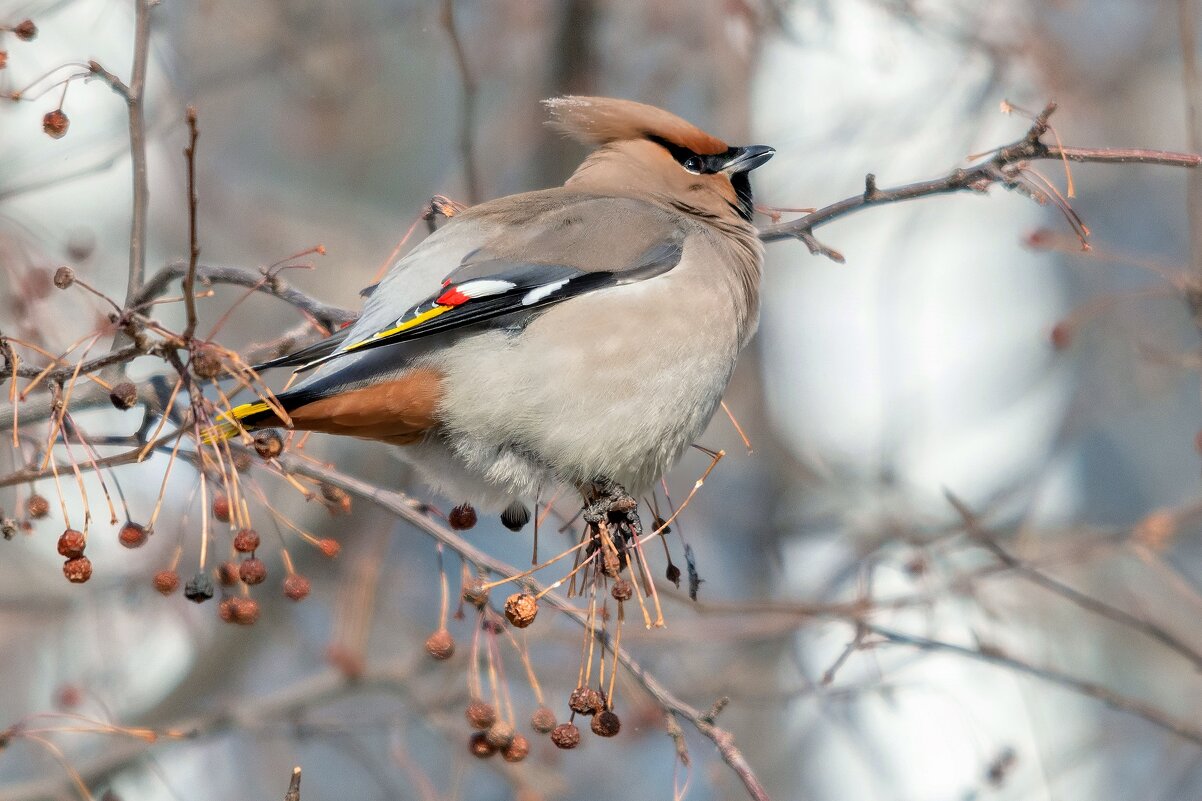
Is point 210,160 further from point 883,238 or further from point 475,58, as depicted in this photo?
point 883,238

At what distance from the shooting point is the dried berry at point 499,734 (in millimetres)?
2803

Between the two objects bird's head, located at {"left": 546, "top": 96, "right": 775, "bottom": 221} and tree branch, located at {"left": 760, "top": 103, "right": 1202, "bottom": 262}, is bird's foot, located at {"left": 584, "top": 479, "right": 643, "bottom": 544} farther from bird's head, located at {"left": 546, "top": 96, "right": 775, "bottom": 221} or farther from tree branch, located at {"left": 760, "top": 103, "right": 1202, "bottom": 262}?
bird's head, located at {"left": 546, "top": 96, "right": 775, "bottom": 221}

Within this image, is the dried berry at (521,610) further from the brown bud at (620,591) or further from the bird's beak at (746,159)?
the bird's beak at (746,159)

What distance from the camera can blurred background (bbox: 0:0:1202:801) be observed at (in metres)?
4.85

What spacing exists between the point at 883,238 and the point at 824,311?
87 cm

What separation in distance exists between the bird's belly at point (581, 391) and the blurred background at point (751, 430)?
0.78 m

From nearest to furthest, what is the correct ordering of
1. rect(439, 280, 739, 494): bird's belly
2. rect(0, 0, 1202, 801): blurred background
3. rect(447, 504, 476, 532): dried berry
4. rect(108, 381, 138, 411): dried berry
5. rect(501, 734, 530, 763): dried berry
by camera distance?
1. rect(108, 381, 138, 411): dried berry
2. rect(501, 734, 530, 763): dried berry
3. rect(439, 280, 739, 494): bird's belly
4. rect(447, 504, 476, 532): dried berry
5. rect(0, 0, 1202, 801): blurred background

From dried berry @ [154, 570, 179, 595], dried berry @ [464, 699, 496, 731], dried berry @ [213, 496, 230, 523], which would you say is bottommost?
dried berry @ [464, 699, 496, 731]

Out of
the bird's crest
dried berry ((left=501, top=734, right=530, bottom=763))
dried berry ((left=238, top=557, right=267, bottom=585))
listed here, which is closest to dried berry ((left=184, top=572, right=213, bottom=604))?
dried berry ((left=238, top=557, right=267, bottom=585))

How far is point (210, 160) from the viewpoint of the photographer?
7488 mm

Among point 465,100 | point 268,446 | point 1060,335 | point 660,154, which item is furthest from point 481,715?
point 1060,335

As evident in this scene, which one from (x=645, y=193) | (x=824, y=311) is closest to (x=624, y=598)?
(x=645, y=193)

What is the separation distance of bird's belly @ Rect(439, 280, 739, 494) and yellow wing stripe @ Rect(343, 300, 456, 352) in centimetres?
13

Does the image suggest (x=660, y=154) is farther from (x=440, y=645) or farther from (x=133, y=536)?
(x=133, y=536)
